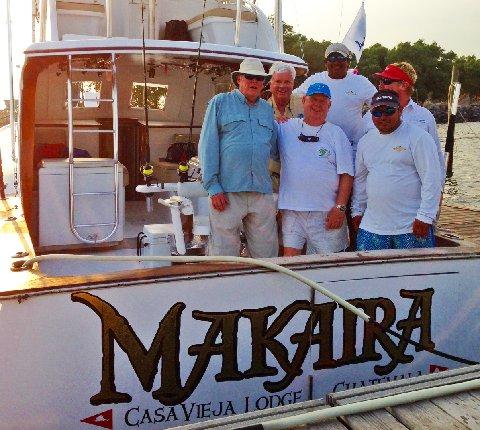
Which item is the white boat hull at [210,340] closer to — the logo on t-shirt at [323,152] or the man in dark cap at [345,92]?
the logo on t-shirt at [323,152]


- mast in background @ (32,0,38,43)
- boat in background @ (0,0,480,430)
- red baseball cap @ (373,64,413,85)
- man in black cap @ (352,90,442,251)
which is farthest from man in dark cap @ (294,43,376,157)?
mast in background @ (32,0,38,43)

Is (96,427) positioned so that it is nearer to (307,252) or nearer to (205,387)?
(205,387)

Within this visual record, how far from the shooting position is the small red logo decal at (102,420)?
347 cm

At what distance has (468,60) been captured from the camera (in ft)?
361

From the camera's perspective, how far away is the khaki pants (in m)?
4.38

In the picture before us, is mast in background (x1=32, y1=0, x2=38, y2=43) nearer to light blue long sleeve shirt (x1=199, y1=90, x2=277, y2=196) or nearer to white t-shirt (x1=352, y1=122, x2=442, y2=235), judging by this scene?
light blue long sleeve shirt (x1=199, y1=90, x2=277, y2=196)

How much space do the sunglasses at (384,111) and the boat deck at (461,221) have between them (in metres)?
5.86

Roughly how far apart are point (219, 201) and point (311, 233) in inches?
29.9

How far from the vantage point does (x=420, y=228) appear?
4145mm

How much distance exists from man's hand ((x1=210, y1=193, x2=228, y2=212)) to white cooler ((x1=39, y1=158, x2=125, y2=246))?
1.55 m

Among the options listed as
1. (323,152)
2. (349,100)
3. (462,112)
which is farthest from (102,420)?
(462,112)

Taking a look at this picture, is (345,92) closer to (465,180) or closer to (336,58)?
(336,58)

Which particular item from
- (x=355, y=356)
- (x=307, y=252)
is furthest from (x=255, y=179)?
(x=355, y=356)

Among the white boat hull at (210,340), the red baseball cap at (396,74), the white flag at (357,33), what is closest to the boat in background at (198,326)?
the white boat hull at (210,340)
